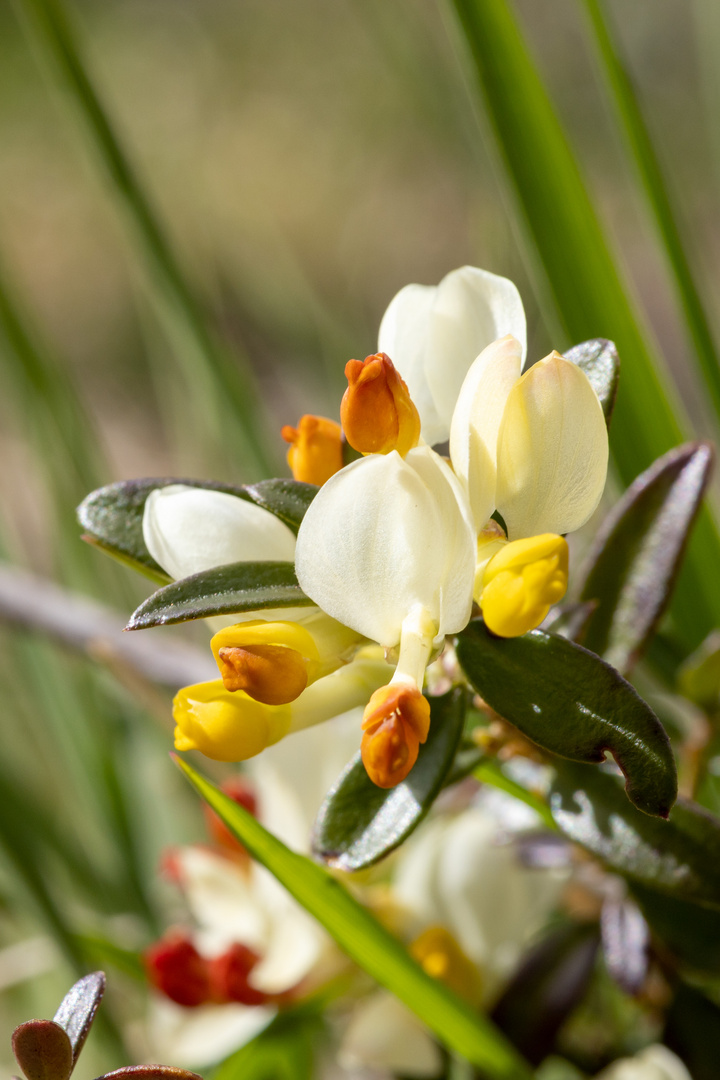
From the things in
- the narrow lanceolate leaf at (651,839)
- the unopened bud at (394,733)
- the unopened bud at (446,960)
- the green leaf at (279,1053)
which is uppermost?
the unopened bud at (394,733)

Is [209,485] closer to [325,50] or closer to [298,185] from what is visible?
[298,185]

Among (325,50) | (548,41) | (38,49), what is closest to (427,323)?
(38,49)

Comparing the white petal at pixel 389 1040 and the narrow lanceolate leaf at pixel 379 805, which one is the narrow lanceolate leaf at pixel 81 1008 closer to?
the narrow lanceolate leaf at pixel 379 805

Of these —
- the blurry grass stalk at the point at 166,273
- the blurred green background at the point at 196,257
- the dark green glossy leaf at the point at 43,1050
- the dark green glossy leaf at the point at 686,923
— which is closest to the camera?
the dark green glossy leaf at the point at 43,1050

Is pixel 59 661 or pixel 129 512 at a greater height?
pixel 129 512

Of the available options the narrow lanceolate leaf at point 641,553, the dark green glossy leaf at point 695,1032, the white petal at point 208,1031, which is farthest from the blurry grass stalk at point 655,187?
the white petal at point 208,1031
